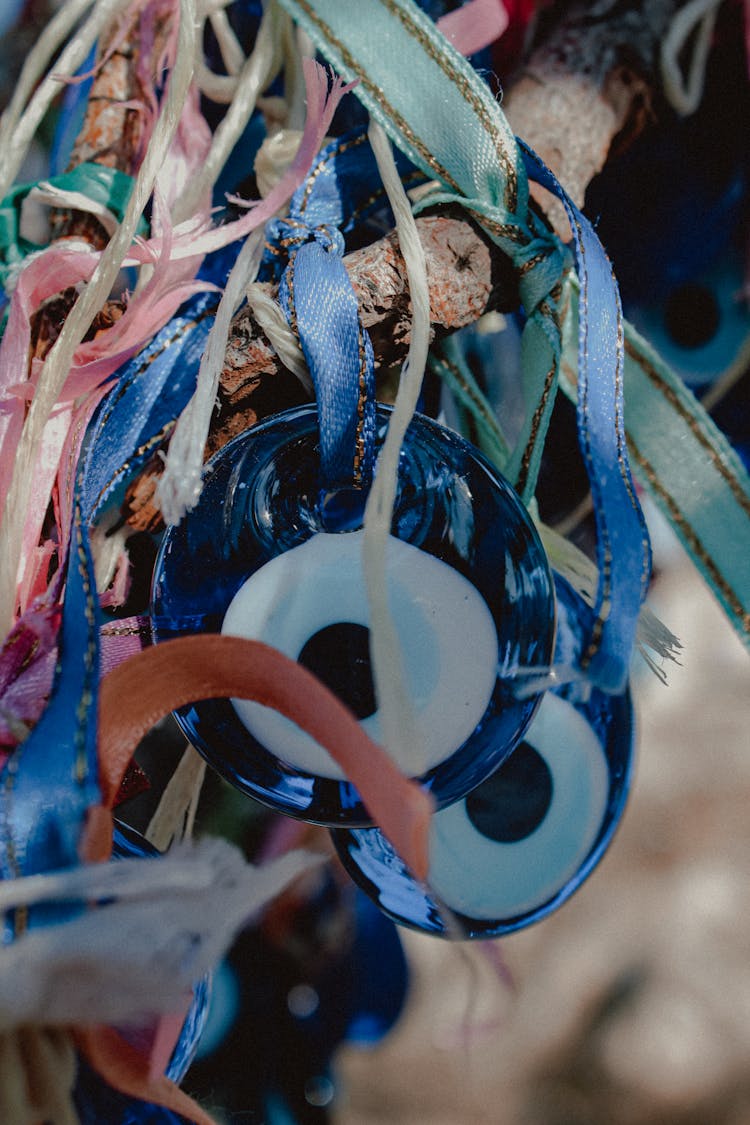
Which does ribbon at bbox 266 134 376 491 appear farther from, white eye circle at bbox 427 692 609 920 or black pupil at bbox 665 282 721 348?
black pupil at bbox 665 282 721 348

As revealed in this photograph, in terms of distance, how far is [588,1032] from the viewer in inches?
20.5

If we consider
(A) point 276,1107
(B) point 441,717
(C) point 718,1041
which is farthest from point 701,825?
(B) point 441,717

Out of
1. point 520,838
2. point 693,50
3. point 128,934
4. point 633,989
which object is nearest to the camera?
point 128,934

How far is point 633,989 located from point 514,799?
0.33m

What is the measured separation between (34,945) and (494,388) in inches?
10.6

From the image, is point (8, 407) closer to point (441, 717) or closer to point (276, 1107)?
point (441, 717)

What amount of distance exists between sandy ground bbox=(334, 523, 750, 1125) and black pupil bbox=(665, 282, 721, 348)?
124 millimetres

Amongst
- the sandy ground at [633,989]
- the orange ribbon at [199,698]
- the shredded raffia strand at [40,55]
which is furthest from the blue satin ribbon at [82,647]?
the sandy ground at [633,989]

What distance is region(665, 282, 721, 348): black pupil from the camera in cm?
45

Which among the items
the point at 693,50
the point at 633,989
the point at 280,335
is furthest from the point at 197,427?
the point at 633,989

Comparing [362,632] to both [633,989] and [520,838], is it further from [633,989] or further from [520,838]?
[633,989]

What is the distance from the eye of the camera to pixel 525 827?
0.27 m

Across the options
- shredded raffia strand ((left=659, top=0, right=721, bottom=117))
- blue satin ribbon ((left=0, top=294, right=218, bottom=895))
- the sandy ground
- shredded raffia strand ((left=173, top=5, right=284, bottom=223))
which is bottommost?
the sandy ground

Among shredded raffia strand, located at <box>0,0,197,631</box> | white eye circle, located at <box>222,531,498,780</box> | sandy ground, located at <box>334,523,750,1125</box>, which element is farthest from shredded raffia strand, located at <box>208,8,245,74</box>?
sandy ground, located at <box>334,523,750,1125</box>
